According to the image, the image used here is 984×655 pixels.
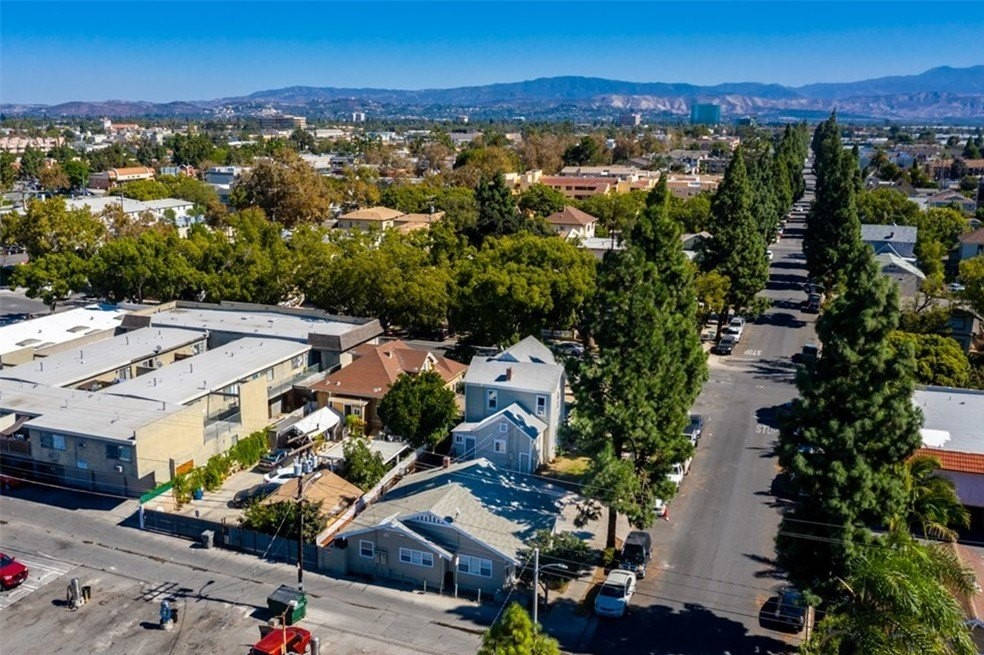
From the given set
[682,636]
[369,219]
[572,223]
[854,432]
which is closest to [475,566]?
[682,636]

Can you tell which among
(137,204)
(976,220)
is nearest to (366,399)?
(137,204)

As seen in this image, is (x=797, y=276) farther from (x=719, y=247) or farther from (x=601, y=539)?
(x=601, y=539)

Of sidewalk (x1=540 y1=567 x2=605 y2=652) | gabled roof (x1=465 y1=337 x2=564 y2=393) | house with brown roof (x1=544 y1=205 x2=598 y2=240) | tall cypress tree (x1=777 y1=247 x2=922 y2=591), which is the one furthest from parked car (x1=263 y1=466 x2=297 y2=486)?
house with brown roof (x1=544 y1=205 x2=598 y2=240)

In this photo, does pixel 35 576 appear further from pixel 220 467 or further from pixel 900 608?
pixel 900 608

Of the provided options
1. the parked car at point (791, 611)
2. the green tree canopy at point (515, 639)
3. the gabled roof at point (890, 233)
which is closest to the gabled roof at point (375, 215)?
the gabled roof at point (890, 233)

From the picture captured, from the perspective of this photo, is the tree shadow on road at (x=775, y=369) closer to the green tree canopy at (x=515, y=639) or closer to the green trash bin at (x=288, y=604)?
the green trash bin at (x=288, y=604)

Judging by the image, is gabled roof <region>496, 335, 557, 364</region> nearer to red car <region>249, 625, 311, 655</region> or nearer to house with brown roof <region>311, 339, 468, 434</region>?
house with brown roof <region>311, 339, 468, 434</region>
